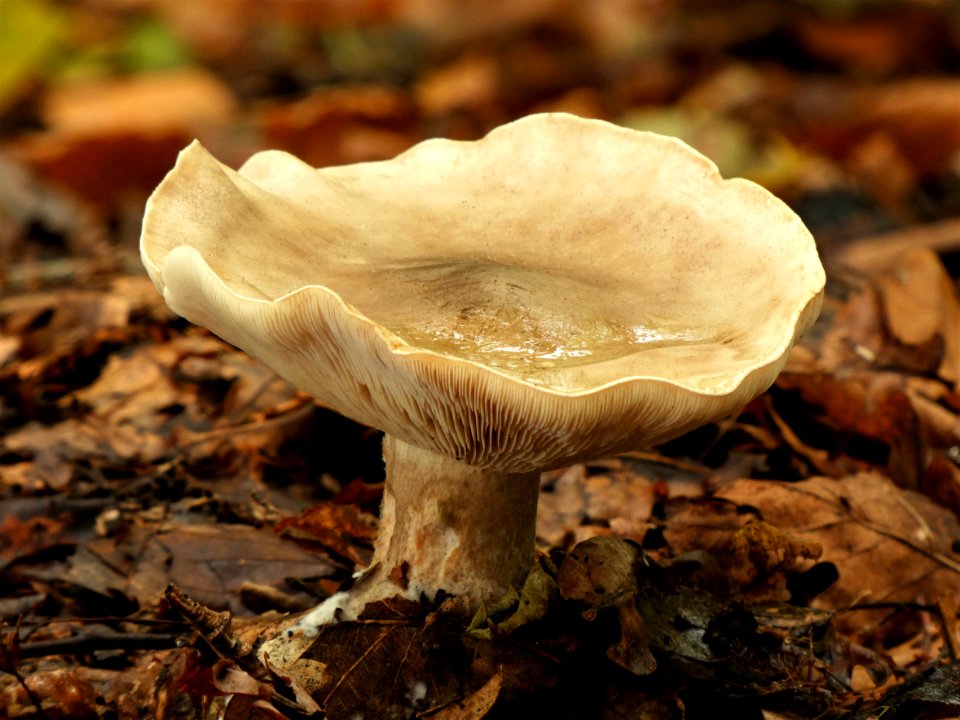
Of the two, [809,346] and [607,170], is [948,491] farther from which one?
[607,170]

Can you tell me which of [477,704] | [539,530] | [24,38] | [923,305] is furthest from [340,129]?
[477,704]

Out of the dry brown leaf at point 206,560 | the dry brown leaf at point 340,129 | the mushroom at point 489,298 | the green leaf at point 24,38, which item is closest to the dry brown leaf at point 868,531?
the mushroom at point 489,298

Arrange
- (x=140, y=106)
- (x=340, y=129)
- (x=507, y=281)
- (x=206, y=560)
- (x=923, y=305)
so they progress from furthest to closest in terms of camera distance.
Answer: (x=140, y=106) < (x=340, y=129) < (x=923, y=305) < (x=206, y=560) < (x=507, y=281)

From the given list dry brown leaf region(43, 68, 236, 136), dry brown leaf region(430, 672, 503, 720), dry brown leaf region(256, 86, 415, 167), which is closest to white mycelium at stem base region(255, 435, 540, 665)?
dry brown leaf region(430, 672, 503, 720)

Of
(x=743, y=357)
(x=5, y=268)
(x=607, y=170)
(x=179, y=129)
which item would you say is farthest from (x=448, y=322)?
(x=179, y=129)

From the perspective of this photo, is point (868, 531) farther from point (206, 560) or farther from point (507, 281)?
point (206, 560)

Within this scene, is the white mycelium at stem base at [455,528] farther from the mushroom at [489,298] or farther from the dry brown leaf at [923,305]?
the dry brown leaf at [923,305]
